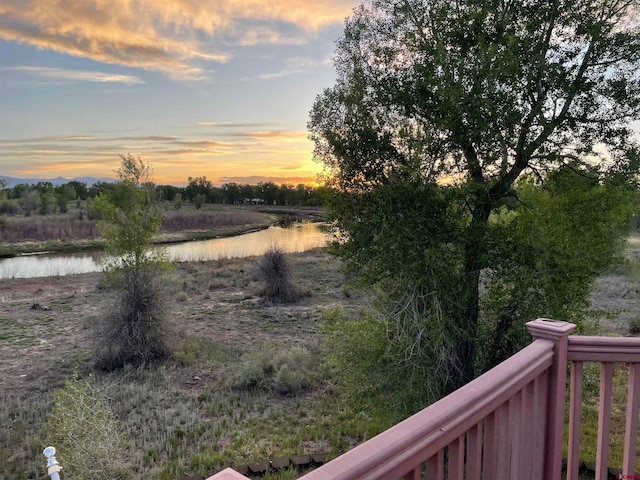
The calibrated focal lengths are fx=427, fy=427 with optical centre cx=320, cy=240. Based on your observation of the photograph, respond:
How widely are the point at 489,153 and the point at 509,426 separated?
3.94 meters

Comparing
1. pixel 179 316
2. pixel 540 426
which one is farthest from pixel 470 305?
pixel 179 316

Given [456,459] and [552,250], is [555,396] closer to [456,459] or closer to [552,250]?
[456,459]

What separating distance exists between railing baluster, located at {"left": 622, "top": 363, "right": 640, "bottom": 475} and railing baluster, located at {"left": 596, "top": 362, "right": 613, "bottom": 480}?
7cm

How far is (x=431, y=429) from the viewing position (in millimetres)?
1000

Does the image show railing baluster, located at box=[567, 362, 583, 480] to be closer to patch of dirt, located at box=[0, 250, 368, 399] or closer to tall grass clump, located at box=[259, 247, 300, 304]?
patch of dirt, located at box=[0, 250, 368, 399]

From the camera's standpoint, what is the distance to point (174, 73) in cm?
1414

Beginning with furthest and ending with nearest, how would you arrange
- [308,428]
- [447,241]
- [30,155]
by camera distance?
[30,155] → [308,428] → [447,241]

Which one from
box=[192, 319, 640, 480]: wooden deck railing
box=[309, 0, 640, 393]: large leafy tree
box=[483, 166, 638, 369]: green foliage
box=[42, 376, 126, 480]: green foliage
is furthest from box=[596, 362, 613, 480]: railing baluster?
box=[42, 376, 126, 480]: green foliage

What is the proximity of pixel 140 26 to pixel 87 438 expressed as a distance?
9155mm

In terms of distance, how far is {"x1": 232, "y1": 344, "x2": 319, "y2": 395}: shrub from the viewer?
22.0ft

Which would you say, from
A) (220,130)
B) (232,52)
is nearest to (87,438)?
(232,52)

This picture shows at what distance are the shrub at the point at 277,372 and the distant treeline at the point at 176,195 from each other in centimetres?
3263

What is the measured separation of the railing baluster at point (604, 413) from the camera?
163 cm

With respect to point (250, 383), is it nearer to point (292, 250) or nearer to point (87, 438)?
point (87, 438)
